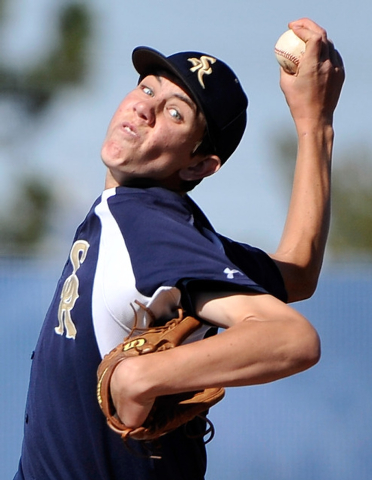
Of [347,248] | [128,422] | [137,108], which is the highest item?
[347,248]

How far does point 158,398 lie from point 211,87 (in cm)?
68

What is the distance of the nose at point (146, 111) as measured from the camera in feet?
6.59

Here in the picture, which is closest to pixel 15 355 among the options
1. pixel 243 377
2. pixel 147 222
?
pixel 147 222

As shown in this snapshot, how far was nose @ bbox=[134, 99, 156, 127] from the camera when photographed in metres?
2.01

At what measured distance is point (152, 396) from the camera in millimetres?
1558

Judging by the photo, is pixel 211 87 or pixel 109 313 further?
pixel 211 87

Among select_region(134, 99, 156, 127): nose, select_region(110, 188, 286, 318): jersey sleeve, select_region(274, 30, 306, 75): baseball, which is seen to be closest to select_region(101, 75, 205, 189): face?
select_region(134, 99, 156, 127): nose

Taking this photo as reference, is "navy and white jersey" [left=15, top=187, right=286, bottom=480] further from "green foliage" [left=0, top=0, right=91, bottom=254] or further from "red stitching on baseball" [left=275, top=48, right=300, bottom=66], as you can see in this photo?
"green foliage" [left=0, top=0, right=91, bottom=254]

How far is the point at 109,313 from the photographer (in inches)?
71.6

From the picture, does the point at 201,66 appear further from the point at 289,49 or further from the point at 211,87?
the point at 289,49

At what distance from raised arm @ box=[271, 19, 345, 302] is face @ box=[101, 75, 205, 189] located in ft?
1.26

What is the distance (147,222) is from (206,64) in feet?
1.39

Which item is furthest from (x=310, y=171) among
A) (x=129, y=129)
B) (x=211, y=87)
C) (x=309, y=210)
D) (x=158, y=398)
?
(x=158, y=398)

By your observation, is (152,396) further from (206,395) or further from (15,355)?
(15,355)
